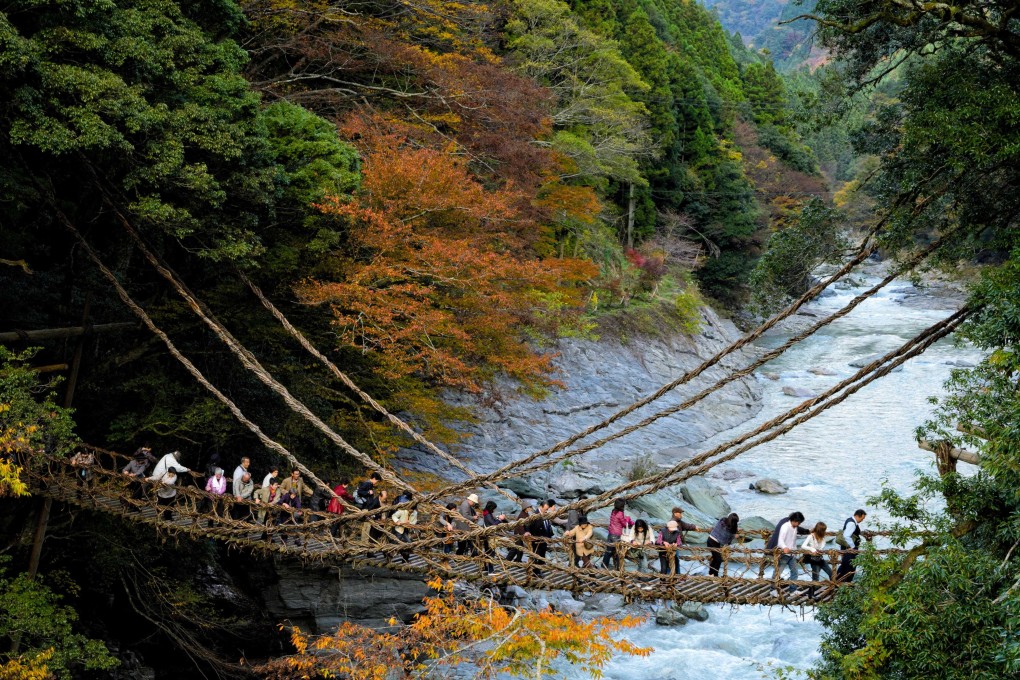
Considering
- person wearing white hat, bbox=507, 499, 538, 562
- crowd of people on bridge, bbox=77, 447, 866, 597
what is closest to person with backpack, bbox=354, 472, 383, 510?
crowd of people on bridge, bbox=77, 447, 866, 597

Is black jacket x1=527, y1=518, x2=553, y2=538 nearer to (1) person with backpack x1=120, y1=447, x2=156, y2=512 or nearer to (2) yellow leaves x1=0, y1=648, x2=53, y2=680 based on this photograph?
(1) person with backpack x1=120, y1=447, x2=156, y2=512

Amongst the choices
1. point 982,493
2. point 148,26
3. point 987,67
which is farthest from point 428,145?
point 982,493

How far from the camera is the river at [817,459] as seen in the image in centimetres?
1059

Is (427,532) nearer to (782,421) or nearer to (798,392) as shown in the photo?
(782,421)

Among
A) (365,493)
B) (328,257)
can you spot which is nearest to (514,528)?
(365,493)

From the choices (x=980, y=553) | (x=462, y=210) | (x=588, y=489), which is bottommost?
(x=588, y=489)

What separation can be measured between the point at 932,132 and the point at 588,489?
1030 cm

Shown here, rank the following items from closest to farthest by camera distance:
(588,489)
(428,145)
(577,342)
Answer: (428,145)
(588,489)
(577,342)

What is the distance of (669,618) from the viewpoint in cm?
1145

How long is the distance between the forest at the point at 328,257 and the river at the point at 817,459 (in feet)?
5.17

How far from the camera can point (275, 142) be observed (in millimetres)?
11250

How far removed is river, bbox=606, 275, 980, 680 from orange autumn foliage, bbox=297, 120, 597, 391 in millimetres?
4752

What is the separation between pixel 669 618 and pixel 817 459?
27.3 ft

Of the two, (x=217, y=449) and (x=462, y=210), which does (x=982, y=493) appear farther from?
(x=217, y=449)
